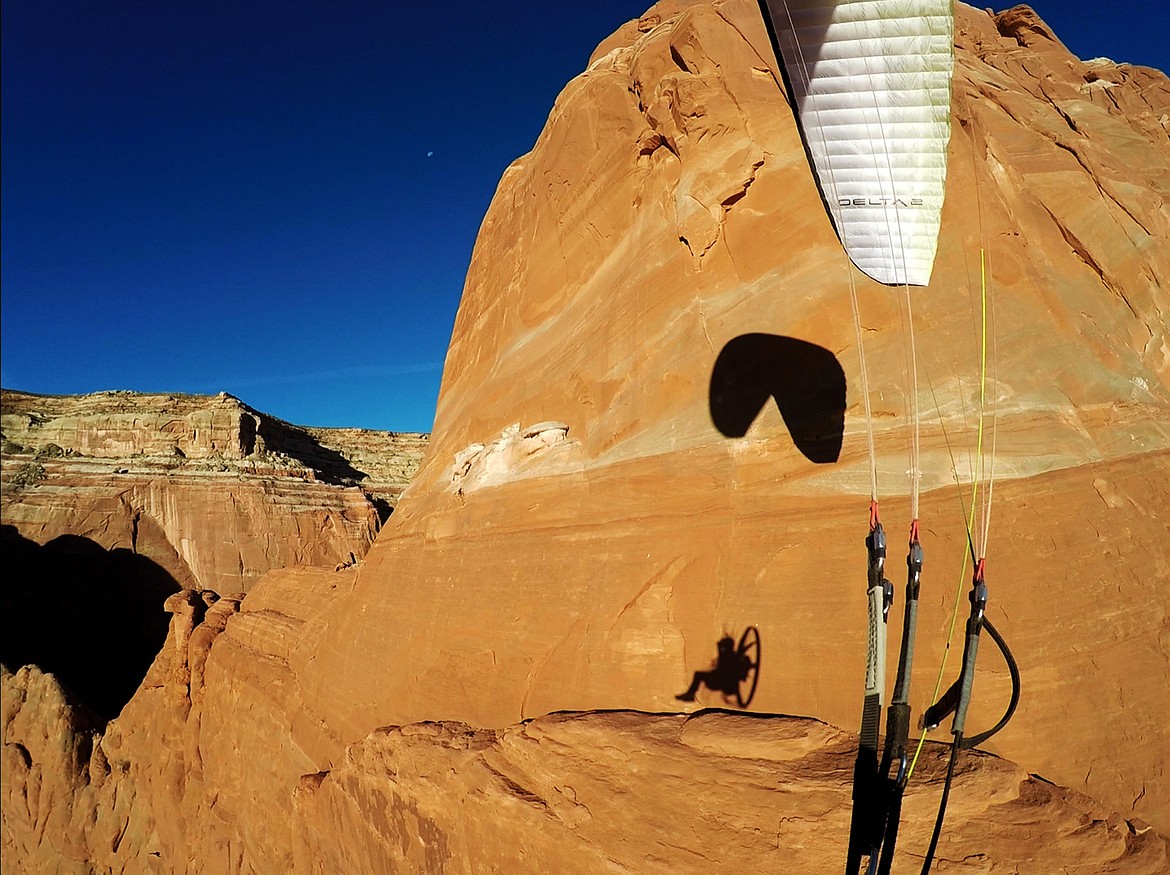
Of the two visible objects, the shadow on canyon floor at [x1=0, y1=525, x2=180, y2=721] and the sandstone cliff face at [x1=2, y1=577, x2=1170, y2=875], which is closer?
the sandstone cliff face at [x1=2, y1=577, x2=1170, y2=875]

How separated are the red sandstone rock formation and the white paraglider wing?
1697 millimetres

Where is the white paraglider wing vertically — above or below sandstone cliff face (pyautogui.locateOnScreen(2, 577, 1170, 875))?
above

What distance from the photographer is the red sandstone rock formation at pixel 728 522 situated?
4.37 m

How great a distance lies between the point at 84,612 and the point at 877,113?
3759 centimetres

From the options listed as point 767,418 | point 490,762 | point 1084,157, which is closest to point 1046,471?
point 767,418

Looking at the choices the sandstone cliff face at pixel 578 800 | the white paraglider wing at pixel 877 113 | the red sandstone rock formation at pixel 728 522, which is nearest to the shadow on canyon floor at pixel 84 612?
the sandstone cliff face at pixel 578 800

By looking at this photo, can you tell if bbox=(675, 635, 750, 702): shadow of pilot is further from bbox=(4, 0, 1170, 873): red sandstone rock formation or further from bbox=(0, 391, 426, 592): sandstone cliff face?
bbox=(0, 391, 426, 592): sandstone cliff face

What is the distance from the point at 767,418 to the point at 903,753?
9.74 feet

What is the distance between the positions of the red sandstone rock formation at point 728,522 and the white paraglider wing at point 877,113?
170cm

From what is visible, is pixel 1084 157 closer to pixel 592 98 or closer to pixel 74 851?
pixel 592 98

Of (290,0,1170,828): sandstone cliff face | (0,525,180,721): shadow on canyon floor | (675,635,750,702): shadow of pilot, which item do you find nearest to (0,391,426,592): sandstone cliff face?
(0,525,180,721): shadow on canyon floor

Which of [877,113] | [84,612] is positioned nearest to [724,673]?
[877,113]

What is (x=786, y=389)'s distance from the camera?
5.64 meters

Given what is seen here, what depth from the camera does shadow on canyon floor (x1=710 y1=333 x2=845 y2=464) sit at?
536cm
